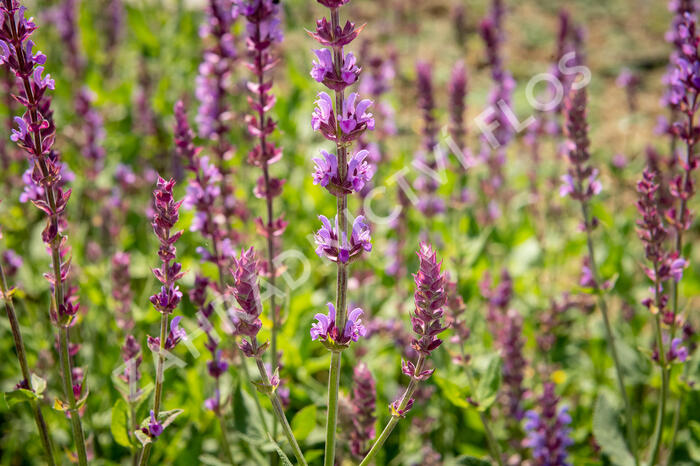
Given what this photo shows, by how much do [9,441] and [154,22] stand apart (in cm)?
636

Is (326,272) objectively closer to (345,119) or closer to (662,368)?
(662,368)

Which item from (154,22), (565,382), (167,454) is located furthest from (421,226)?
(154,22)

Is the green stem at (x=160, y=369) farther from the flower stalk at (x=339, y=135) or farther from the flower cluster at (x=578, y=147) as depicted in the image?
the flower cluster at (x=578, y=147)

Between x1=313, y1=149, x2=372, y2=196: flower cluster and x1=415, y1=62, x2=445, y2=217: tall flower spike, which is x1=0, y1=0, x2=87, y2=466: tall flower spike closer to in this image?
x1=313, y1=149, x2=372, y2=196: flower cluster

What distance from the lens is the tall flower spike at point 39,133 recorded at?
204cm

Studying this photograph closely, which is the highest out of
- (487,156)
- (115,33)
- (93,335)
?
(115,33)

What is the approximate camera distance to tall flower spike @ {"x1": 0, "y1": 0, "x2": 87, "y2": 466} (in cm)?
204

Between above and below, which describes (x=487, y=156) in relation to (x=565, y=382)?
above

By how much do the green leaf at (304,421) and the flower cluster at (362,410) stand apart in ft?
0.99

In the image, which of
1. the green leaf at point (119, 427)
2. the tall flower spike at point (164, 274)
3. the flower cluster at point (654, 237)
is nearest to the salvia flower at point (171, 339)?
the tall flower spike at point (164, 274)

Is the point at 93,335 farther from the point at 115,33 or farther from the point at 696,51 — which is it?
the point at 115,33

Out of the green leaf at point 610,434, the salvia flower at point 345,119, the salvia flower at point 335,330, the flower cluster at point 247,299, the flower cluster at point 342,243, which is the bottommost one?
the green leaf at point 610,434

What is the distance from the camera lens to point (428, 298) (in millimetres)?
2029

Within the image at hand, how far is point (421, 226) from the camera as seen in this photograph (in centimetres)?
536
